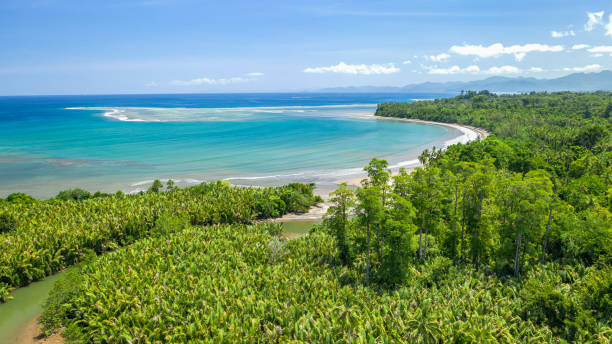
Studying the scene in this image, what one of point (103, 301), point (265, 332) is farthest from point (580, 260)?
point (103, 301)

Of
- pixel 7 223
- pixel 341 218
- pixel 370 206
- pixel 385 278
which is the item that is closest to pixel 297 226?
pixel 341 218

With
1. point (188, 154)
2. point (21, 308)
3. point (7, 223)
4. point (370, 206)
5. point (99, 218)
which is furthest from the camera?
point (188, 154)

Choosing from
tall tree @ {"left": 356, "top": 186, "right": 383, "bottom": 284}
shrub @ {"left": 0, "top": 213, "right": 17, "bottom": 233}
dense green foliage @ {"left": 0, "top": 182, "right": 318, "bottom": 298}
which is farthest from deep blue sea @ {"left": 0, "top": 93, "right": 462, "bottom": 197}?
tall tree @ {"left": 356, "top": 186, "right": 383, "bottom": 284}

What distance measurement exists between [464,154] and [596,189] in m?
26.0

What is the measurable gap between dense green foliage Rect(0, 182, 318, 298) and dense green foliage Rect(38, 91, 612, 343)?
452 cm

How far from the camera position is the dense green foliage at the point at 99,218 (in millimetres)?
24656

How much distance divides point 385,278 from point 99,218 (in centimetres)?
2455

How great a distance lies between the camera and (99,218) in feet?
97.7

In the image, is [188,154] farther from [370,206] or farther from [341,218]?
[370,206]

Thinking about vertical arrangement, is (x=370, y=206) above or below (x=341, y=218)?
above

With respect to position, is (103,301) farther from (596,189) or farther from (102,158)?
(102,158)

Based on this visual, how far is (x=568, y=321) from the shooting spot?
16.5m

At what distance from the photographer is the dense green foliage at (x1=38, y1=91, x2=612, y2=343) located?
16.3 metres

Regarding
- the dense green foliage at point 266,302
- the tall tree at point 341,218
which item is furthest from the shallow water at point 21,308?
the tall tree at point 341,218
